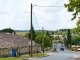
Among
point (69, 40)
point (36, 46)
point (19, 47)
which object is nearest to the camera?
point (19, 47)

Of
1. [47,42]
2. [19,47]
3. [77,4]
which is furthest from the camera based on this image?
[47,42]

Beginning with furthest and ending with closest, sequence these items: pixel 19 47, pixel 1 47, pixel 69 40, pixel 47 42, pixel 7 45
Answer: pixel 69 40
pixel 47 42
pixel 19 47
pixel 7 45
pixel 1 47

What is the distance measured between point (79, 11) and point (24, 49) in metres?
43.1

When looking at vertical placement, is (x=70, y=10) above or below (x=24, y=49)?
above

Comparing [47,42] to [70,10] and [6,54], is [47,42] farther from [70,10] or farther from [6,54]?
[70,10]

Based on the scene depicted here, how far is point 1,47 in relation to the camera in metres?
60.2

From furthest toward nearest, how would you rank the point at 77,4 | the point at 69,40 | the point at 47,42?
the point at 69,40 < the point at 47,42 < the point at 77,4

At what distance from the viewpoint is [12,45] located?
66188mm

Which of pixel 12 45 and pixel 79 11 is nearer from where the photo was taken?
pixel 79 11

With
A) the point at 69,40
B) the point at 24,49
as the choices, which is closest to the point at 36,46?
the point at 24,49

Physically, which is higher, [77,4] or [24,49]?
[77,4]

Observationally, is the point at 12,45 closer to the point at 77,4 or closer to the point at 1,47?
the point at 1,47

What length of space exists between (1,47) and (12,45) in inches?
241

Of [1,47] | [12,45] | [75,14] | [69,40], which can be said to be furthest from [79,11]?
[69,40]
